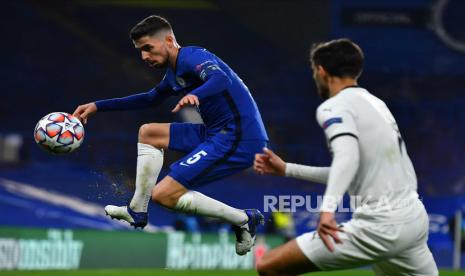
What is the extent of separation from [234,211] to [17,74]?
1288cm

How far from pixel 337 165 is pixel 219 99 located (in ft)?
7.48

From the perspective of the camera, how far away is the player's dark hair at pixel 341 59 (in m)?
4.43

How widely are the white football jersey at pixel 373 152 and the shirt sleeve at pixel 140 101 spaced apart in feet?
8.31

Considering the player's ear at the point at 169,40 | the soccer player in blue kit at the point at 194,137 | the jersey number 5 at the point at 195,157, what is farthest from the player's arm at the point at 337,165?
the player's ear at the point at 169,40

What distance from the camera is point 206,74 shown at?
6.01 m

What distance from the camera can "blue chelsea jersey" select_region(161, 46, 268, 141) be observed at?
6203mm

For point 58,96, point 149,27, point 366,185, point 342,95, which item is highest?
point 58,96

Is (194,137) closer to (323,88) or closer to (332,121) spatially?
(323,88)

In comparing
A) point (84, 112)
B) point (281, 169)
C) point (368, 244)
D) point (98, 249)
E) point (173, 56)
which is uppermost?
point (173, 56)

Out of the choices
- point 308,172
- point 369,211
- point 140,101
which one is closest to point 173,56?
point 140,101

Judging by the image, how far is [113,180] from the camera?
6.70 m

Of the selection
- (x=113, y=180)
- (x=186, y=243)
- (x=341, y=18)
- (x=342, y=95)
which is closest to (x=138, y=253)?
(x=186, y=243)

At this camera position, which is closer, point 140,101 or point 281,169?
point 281,169

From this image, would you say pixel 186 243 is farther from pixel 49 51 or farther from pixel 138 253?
pixel 49 51
